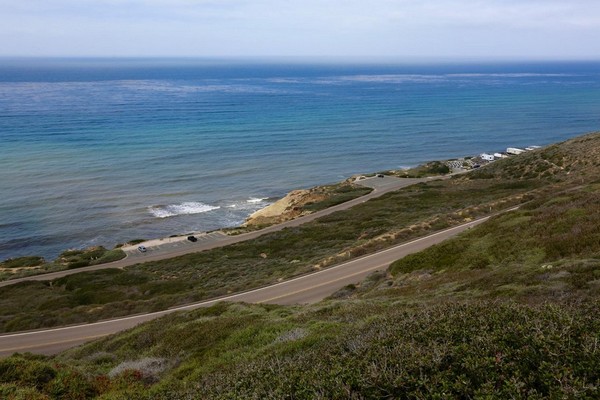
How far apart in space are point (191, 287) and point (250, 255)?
9.12 meters

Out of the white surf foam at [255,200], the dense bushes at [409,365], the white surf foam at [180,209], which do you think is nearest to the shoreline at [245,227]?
the white surf foam at [255,200]

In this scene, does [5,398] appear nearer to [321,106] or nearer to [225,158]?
[225,158]

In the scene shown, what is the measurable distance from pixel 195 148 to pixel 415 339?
350ft

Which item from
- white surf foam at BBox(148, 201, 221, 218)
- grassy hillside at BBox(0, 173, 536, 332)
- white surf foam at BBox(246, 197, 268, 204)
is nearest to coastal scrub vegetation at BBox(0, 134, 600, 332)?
grassy hillside at BBox(0, 173, 536, 332)

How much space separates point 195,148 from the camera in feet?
362

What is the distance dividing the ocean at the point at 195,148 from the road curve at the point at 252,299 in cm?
3163

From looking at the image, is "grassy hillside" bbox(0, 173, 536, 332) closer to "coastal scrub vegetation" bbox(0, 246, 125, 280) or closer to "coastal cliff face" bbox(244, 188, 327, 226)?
"coastal scrub vegetation" bbox(0, 246, 125, 280)

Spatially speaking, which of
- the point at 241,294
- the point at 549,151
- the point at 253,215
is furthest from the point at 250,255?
the point at 549,151

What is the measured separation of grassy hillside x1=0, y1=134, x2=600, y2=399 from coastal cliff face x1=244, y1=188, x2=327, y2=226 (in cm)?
3502

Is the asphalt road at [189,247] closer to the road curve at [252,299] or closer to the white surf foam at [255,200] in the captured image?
the road curve at [252,299]

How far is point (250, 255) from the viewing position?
145ft

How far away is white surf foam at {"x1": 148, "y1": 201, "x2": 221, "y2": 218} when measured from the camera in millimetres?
71000

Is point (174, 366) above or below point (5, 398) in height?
below

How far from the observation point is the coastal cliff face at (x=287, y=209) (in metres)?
62.8
